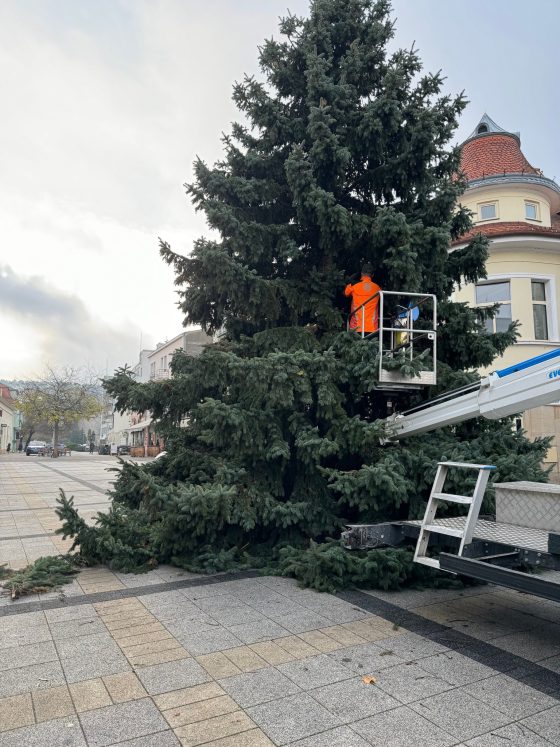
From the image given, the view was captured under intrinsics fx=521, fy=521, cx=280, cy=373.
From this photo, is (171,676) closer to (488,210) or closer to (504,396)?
(504,396)

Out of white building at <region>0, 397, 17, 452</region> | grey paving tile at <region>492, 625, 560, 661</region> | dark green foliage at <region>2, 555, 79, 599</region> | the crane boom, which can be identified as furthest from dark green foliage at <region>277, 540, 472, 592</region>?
white building at <region>0, 397, 17, 452</region>

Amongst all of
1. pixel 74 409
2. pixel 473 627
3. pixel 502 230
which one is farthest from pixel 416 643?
pixel 74 409

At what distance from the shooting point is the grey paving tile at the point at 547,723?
2959 millimetres

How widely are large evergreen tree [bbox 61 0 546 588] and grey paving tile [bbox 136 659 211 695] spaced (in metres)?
1.94

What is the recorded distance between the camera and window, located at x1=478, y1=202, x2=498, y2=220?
1677 cm

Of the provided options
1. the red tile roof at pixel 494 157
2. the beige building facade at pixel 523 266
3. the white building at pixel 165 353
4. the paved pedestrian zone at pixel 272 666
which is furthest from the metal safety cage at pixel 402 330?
the white building at pixel 165 353

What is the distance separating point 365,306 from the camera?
7.05 m

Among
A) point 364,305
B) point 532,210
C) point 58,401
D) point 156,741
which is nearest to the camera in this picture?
point 156,741

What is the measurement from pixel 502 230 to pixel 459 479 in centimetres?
1151

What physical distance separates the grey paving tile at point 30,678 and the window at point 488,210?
55.8 ft

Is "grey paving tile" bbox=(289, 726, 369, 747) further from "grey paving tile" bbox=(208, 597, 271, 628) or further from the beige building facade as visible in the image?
the beige building facade

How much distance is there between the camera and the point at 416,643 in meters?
4.28

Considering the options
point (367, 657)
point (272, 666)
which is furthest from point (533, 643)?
point (272, 666)

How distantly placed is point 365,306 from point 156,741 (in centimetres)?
543
